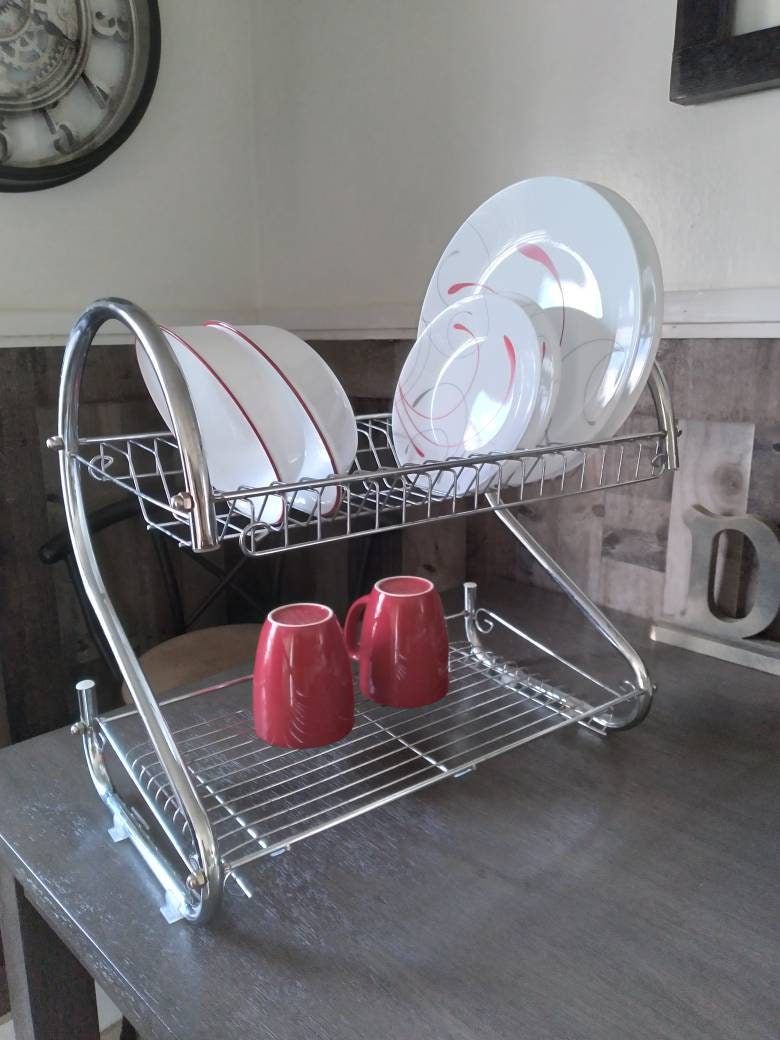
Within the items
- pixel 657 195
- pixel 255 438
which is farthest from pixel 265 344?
pixel 657 195

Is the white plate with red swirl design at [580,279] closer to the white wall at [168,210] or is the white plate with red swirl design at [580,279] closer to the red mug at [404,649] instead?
the red mug at [404,649]

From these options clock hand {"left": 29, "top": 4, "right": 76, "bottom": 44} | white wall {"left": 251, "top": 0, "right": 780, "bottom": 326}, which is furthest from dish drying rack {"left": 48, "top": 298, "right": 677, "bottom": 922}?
clock hand {"left": 29, "top": 4, "right": 76, "bottom": 44}

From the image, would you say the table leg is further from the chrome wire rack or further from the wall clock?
the wall clock

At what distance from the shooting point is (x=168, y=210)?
1.64 metres

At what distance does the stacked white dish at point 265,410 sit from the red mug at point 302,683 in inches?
4.0

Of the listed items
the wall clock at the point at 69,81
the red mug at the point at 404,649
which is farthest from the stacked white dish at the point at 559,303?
the wall clock at the point at 69,81

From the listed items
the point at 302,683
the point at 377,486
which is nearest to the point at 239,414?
the point at 377,486

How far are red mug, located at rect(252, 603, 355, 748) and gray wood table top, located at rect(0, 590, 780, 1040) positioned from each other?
9 centimetres

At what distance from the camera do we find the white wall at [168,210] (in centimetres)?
149

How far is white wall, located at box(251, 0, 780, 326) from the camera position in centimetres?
100

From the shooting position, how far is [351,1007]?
50cm

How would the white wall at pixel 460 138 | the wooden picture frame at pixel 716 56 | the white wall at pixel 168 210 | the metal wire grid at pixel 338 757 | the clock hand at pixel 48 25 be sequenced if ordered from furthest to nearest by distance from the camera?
1. the white wall at pixel 168 210
2. the clock hand at pixel 48 25
3. the white wall at pixel 460 138
4. the wooden picture frame at pixel 716 56
5. the metal wire grid at pixel 338 757

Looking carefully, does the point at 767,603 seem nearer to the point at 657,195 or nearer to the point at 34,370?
the point at 657,195

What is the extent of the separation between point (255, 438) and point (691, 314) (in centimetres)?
64
